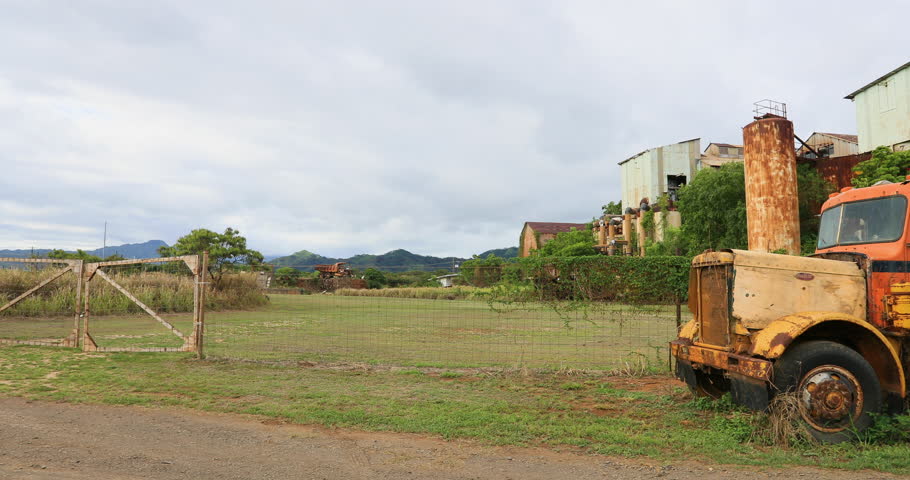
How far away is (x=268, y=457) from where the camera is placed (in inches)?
207

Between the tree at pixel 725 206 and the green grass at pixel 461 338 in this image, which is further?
the tree at pixel 725 206

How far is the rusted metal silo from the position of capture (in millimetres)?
35188

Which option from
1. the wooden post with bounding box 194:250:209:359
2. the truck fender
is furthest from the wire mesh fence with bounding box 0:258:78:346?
the truck fender

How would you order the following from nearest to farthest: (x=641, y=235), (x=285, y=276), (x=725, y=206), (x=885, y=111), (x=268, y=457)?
(x=268, y=457)
(x=285, y=276)
(x=885, y=111)
(x=725, y=206)
(x=641, y=235)

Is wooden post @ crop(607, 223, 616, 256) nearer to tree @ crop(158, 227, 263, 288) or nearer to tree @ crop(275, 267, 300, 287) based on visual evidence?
tree @ crop(275, 267, 300, 287)

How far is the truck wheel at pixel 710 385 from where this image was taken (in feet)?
24.4

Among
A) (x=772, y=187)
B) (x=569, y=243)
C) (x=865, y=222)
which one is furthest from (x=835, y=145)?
(x=865, y=222)

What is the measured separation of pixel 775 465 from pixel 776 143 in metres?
36.3

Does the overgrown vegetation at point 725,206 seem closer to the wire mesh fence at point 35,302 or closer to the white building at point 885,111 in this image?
the white building at point 885,111

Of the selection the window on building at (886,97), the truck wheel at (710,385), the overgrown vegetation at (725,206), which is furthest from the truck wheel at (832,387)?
the window on building at (886,97)

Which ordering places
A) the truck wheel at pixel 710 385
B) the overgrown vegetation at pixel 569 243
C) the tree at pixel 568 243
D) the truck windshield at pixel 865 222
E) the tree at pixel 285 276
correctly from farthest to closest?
the tree at pixel 568 243
the overgrown vegetation at pixel 569 243
the tree at pixel 285 276
the truck wheel at pixel 710 385
the truck windshield at pixel 865 222

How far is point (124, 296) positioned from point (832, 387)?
24.2 m

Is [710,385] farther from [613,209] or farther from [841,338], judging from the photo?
[613,209]

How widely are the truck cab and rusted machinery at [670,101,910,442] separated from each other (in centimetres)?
1
